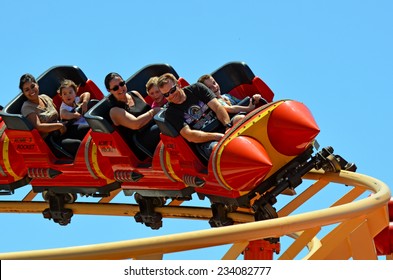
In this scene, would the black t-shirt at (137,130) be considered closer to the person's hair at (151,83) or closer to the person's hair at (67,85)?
the person's hair at (151,83)

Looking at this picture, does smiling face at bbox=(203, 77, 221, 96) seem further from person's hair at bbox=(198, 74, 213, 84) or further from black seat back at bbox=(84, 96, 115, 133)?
black seat back at bbox=(84, 96, 115, 133)

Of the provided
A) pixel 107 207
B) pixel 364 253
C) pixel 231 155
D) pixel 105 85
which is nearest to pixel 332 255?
pixel 364 253

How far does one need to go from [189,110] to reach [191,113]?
1.0 inches

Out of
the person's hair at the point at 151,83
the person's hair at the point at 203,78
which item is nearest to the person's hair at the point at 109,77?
the person's hair at the point at 151,83

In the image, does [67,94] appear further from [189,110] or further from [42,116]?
[189,110]

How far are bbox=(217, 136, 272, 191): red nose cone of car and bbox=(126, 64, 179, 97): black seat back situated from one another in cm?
199

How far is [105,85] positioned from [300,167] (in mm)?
1787

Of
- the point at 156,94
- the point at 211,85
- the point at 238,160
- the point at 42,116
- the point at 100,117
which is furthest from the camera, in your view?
the point at 42,116

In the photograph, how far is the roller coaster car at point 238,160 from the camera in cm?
897

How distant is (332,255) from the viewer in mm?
7586

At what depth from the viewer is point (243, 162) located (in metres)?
8.90

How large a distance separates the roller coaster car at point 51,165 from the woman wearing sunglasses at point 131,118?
0.35m

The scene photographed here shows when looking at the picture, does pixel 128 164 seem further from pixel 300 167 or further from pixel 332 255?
pixel 332 255

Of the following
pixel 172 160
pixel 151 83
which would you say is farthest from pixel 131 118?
pixel 172 160
